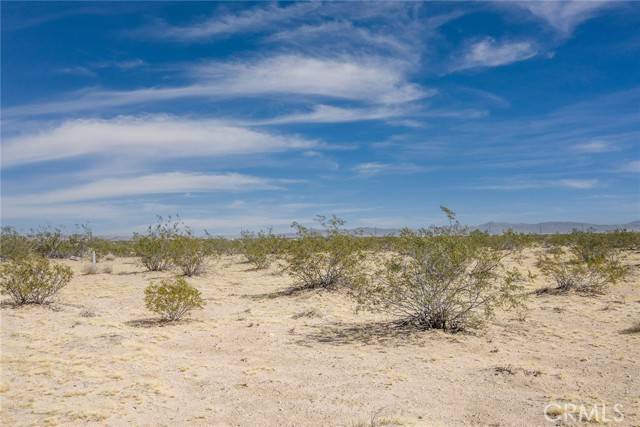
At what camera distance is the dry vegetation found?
664cm

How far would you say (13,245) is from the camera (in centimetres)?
3272

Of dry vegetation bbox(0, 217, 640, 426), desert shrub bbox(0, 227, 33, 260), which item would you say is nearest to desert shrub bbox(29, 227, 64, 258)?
desert shrub bbox(0, 227, 33, 260)

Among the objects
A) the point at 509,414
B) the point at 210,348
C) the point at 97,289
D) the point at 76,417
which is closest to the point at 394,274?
the point at 210,348

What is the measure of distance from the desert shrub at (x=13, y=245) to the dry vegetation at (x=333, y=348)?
52.2ft

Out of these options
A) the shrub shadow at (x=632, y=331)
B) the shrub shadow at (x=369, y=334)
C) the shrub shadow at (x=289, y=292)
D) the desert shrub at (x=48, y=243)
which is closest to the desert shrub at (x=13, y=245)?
the desert shrub at (x=48, y=243)

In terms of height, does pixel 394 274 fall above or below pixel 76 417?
above

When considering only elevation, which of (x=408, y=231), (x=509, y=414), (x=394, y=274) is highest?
(x=408, y=231)

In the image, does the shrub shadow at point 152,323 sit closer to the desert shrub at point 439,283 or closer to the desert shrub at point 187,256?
the desert shrub at point 439,283

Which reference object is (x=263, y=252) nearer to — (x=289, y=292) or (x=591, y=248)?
(x=289, y=292)

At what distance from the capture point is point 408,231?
12.6 m

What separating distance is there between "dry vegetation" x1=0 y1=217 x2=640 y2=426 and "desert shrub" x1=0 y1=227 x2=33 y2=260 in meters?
15.9

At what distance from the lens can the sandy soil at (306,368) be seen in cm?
647

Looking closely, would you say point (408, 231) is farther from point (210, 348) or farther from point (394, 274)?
point (210, 348)

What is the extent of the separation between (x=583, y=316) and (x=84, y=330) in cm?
1225
